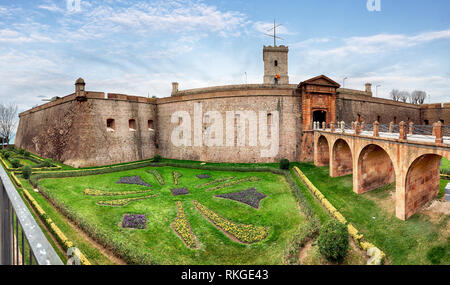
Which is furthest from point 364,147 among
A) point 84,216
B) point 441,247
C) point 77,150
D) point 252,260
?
point 77,150

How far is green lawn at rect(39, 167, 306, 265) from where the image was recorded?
28.3 ft

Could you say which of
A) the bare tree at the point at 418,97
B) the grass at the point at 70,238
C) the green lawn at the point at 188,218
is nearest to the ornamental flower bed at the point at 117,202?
the green lawn at the point at 188,218

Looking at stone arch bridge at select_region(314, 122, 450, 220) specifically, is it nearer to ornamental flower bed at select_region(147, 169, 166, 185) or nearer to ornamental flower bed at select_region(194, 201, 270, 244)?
ornamental flower bed at select_region(194, 201, 270, 244)

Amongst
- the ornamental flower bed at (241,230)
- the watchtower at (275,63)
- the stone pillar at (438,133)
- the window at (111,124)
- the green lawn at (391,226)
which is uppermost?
the watchtower at (275,63)

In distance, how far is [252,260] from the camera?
8.52 meters

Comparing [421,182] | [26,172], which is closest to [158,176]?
[26,172]

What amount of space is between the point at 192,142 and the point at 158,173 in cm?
647

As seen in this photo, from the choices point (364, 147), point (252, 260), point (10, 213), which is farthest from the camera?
point (364, 147)

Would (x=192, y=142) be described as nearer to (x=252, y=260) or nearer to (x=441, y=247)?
(x=252, y=260)

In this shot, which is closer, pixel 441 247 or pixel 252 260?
pixel 441 247

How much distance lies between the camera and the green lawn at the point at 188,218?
8.64 metres

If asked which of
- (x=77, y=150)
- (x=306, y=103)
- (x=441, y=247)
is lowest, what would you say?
(x=441, y=247)

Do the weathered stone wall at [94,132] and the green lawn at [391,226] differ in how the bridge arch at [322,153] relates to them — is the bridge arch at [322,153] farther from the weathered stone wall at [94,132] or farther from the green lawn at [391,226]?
the weathered stone wall at [94,132]

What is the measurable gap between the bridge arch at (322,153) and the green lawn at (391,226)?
7053mm
